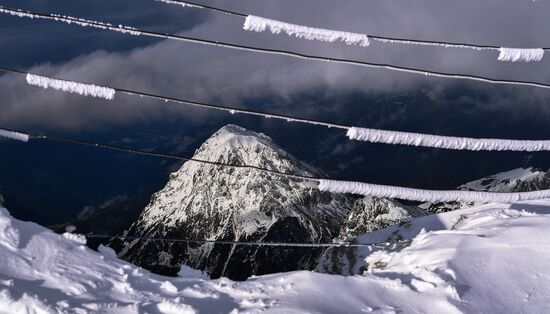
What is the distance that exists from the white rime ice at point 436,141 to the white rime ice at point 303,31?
240cm

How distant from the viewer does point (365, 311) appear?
16.1m

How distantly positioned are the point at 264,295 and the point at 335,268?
3340 centimetres

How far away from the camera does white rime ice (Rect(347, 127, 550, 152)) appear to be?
54.5 ft

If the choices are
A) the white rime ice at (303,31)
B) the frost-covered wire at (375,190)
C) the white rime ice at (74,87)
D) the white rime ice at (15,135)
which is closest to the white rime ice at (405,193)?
the frost-covered wire at (375,190)

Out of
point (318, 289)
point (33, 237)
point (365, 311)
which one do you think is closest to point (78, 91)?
point (33, 237)

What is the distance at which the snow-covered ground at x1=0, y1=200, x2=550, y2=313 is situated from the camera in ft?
50.1

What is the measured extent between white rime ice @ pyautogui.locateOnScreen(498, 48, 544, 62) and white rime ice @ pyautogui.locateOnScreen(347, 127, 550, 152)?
2349 mm

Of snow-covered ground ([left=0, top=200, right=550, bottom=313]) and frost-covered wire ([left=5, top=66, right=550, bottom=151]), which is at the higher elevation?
frost-covered wire ([left=5, top=66, right=550, bottom=151])

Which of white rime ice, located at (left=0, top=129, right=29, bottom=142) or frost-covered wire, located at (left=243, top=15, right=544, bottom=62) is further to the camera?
white rime ice, located at (left=0, top=129, right=29, bottom=142)

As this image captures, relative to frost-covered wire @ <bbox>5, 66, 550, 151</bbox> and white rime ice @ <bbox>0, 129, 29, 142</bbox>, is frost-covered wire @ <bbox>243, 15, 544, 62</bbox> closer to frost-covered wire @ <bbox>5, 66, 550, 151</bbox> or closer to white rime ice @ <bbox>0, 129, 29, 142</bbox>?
frost-covered wire @ <bbox>5, 66, 550, 151</bbox>

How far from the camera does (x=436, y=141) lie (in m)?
17.5

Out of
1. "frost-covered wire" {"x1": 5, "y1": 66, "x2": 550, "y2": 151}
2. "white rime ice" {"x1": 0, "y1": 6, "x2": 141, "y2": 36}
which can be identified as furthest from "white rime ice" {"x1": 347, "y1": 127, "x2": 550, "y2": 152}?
"white rime ice" {"x1": 0, "y1": 6, "x2": 141, "y2": 36}

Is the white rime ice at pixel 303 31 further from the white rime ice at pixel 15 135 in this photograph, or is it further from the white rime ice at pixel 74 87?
the white rime ice at pixel 15 135

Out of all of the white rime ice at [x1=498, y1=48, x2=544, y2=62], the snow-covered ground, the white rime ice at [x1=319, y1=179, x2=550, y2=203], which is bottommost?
the snow-covered ground
